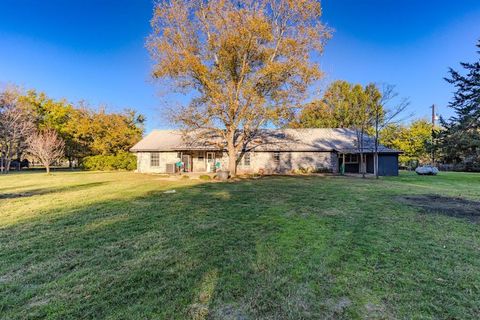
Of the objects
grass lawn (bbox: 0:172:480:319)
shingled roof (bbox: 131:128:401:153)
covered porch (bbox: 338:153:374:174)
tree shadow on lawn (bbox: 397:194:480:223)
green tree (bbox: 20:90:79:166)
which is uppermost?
green tree (bbox: 20:90:79:166)

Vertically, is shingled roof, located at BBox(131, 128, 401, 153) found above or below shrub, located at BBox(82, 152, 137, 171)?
above

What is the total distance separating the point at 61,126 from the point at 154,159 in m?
18.8

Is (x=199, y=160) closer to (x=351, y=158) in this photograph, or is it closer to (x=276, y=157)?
(x=276, y=157)

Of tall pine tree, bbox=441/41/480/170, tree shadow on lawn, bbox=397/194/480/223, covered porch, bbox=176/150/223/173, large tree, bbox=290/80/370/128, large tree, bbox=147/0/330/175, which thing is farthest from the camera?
large tree, bbox=290/80/370/128

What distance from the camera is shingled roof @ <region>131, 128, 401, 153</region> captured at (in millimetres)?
21875

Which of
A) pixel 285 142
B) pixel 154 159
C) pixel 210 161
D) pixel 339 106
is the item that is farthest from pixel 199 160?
pixel 339 106

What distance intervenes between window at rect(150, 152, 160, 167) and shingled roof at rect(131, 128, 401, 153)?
2.14ft

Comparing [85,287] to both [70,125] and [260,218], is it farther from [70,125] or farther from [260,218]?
[70,125]

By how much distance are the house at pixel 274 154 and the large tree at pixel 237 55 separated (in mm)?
5409

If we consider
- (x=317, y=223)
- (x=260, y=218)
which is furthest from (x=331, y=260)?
(x=260, y=218)

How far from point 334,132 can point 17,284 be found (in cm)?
2622

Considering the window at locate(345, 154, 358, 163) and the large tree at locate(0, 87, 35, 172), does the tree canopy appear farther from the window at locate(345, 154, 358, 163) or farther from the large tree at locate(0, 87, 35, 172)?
the large tree at locate(0, 87, 35, 172)

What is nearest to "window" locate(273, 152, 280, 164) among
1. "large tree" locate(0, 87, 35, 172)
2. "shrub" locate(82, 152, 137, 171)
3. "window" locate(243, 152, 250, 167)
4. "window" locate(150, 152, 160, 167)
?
"window" locate(243, 152, 250, 167)

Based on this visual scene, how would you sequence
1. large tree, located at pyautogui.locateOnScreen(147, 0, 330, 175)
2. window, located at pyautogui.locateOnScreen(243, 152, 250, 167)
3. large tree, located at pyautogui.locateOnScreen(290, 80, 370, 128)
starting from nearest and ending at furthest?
large tree, located at pyautogui.locateOnScreen(147, 0, 330, 175), window, located at pyautogui.locateOnScreen(243, 152, 250, 167), large tree, located at pyautogui.locateOnScreen(290, 80, 370, 128)
